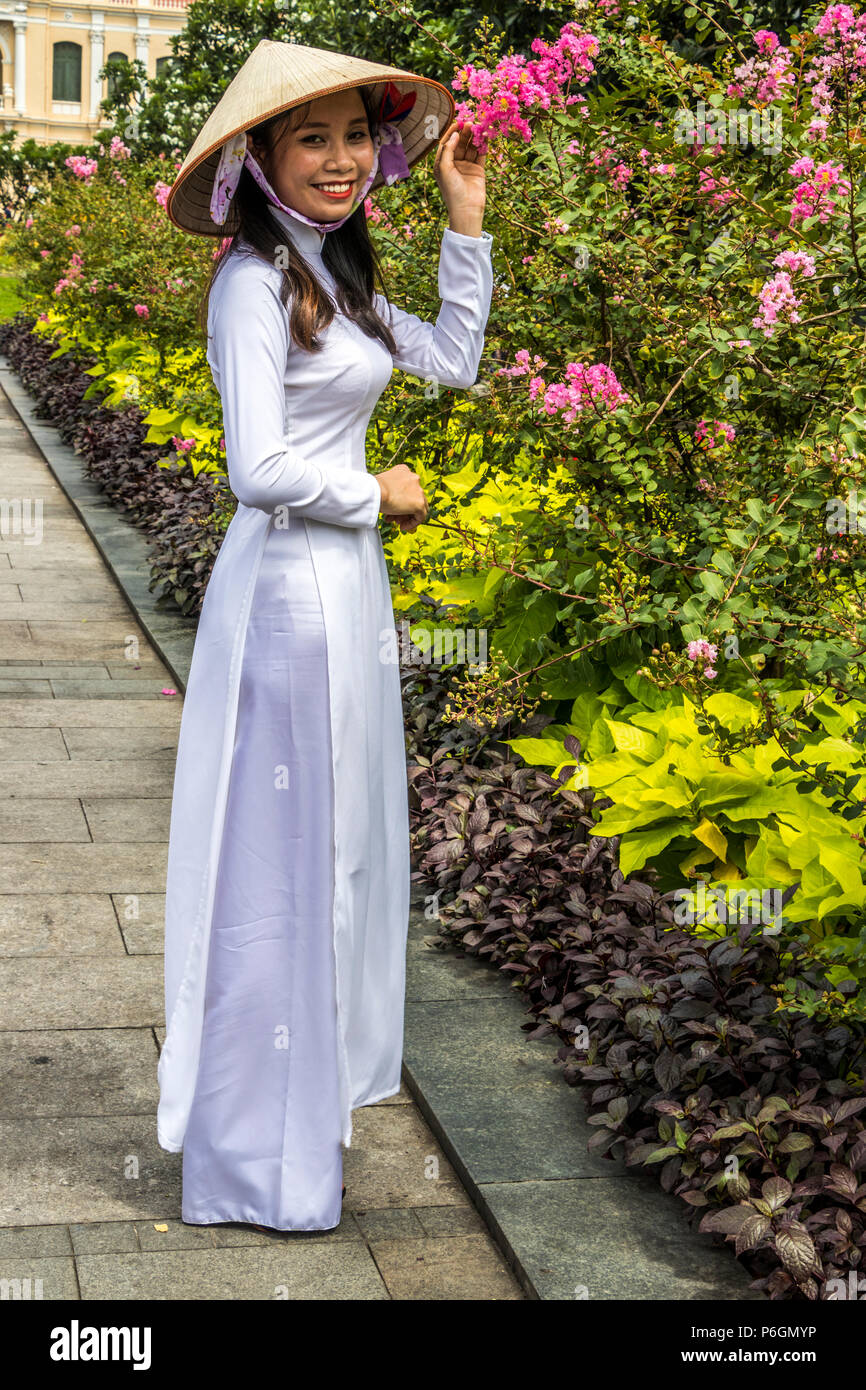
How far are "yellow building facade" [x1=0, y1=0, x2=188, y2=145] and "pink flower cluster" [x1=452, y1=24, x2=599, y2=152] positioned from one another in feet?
214

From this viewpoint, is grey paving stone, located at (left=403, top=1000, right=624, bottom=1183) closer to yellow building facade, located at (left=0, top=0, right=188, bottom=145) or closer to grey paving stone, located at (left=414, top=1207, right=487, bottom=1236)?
grey paving stone, located at (left=414, top=1207, right=487, bottom=1236)

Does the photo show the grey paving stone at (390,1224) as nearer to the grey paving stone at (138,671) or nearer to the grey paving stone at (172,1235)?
the grey paving stone at (172,1235)

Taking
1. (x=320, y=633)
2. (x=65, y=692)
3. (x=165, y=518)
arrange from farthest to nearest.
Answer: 1. (x=165, y=518)
2. (x=65, y=692)
3. (x=320, y=633)

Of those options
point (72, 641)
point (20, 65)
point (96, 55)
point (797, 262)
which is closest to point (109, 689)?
point (72, 641)

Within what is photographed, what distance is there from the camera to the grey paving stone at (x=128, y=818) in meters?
4.84

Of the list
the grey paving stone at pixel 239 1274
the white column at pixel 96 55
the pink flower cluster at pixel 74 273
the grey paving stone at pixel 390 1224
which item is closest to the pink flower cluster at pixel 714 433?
the grey paving stone at pixel 390 1224

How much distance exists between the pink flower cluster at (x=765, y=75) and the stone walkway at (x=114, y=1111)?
2.45 metres

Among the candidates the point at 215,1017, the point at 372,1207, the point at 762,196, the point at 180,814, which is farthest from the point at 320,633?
the point at 762,196

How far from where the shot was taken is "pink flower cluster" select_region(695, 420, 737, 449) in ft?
12.8

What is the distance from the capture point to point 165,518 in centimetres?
847

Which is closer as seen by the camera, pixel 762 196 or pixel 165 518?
pixel 762 196

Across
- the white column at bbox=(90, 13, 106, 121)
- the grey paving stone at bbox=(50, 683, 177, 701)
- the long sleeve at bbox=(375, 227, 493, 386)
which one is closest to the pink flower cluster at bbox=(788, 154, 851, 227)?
the long sleeve at bbox=(375, 227, 493, 386)

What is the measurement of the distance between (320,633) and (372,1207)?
1080mm
